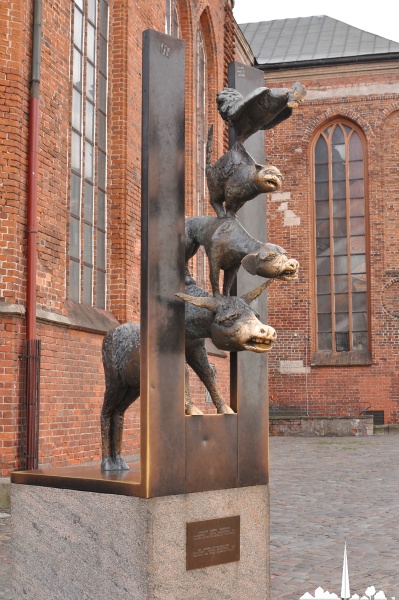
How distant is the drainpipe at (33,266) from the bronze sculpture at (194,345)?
530 centimetres

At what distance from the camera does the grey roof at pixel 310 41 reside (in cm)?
2534

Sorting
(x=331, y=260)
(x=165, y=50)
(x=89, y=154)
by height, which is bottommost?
(x=165, y=50)

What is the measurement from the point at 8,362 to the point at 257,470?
558 centimetres

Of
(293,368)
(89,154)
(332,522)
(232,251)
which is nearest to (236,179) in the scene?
(232,251)

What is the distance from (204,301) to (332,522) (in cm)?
478

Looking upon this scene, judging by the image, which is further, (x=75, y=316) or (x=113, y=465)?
(x=75, y=316)

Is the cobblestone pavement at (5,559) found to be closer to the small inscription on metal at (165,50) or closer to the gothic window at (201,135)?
the small inscription on metal at (165,50)

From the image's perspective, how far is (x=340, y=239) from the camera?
2453 centimetres

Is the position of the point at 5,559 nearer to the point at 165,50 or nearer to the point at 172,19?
the point at 165,50

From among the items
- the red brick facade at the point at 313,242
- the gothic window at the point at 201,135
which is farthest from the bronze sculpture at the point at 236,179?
the red brick facade at the point at 313,242

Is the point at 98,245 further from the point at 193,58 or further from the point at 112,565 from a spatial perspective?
the point at 112,565

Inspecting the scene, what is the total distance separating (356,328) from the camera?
24125 mm

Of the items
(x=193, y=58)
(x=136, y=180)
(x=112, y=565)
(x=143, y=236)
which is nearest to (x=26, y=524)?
(x=112, y=565)

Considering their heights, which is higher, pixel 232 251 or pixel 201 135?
pixel 201 135
